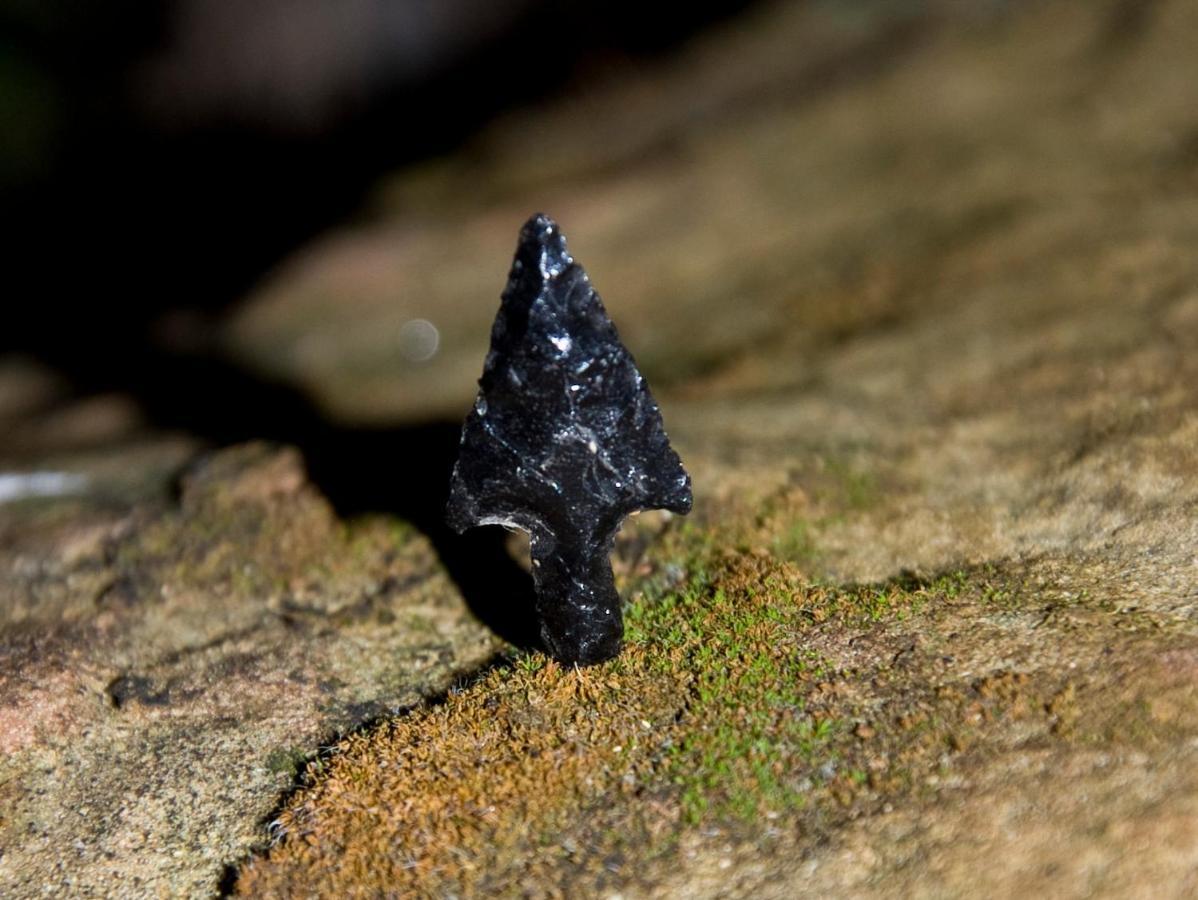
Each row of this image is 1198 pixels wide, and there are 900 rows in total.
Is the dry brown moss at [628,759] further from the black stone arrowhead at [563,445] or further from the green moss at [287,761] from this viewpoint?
the black stone arrowhead at [563,445]

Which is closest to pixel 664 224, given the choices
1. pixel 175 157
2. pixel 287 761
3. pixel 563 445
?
pixel 563 445

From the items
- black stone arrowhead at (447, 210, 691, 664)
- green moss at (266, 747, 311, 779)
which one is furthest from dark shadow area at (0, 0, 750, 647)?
black stone arrowhead at (447, 210, 691, 664)

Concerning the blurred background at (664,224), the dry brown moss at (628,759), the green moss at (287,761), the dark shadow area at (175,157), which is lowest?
the dry brown moss at (628,759)

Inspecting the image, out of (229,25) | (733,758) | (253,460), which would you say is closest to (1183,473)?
(733,758)

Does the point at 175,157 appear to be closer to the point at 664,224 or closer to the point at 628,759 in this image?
the point at 664,224

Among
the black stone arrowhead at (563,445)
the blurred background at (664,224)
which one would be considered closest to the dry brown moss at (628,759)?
the black stone arrowhead at (563,445)

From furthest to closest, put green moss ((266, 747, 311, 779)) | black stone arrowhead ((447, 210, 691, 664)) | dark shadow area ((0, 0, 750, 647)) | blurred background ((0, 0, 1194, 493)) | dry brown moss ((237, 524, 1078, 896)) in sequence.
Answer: dark shadow area ((0, 0, 750, 647)) → blurred background ((0, 0, 1194, 493)) → green moss ((266, 747, 311, 779)) → black stone arrowhead ((447, 210, 691, 664)) → dry brown moss ((237, 524, 1078, 896))

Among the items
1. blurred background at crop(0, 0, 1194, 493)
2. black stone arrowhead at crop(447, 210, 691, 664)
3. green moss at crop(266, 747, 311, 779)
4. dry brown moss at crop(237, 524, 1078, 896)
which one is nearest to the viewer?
dry brown moss at crop(237, 524, 1078, 896)

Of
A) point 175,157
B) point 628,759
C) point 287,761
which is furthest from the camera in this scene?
point 175,157

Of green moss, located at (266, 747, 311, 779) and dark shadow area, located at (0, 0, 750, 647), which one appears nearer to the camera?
green moss, located at (266, 747, 311, 779)

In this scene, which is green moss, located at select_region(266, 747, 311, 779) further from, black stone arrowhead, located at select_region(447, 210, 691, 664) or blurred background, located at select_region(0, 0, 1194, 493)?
blurred background, located at select_region(0, 0, 1194, 493)
